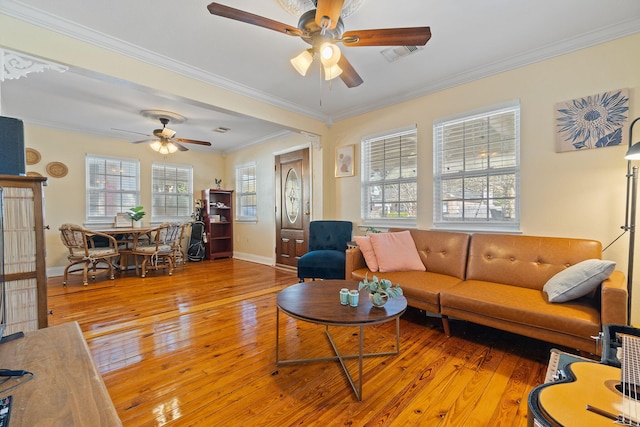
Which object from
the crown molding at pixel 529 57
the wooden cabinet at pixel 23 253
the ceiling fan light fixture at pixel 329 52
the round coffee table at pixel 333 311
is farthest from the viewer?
the crown molding at pixel 529 57

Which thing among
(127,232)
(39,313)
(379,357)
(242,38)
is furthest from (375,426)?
(127,232)

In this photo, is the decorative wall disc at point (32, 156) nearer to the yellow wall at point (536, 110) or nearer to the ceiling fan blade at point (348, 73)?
the yellow wall at point (536, 110)

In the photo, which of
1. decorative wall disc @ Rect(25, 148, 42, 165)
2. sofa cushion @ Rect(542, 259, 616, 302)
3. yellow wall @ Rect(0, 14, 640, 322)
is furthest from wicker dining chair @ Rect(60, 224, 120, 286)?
sofa cushion @ Rect(542, 259, 616, 302)

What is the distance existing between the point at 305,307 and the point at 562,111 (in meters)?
2.88

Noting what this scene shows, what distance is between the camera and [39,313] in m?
1.48

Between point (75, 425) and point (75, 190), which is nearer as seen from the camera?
point (75, 425)

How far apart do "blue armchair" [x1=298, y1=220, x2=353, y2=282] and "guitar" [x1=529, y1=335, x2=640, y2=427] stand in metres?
2.57

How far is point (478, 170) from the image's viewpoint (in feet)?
9.95

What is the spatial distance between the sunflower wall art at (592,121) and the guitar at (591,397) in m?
2.14

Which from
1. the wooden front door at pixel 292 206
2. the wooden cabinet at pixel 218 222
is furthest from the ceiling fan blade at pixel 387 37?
the wooden cabinet at pixel 218 222

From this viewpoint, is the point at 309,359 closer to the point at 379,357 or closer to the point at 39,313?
the point at 379,357

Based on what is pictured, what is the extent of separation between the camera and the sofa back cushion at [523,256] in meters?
2.31

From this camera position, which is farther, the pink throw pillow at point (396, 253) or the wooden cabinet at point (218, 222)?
the wooden cabinet at point (218, 222)

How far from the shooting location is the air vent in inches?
101
